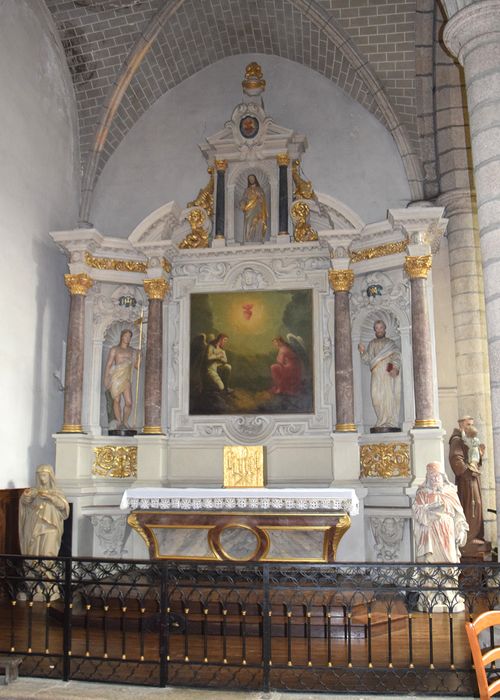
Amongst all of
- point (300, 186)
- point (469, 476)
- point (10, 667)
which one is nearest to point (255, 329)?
point (300, 186)

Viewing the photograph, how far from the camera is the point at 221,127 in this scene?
11602 mm

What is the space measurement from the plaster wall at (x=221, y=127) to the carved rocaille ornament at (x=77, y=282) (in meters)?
1.35

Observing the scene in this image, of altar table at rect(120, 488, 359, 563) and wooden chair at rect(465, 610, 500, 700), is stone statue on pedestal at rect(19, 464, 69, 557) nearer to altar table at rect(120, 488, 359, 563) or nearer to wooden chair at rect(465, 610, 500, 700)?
altar table at rect(120, 488, 359, 563)

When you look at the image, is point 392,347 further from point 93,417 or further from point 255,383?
point 93,417

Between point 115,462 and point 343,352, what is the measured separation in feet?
11.6

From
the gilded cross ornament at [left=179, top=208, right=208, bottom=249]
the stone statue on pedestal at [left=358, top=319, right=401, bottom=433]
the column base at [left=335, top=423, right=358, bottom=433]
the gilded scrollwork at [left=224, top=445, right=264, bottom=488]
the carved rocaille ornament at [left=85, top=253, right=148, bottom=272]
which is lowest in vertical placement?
the gilded scrollwork at [left=224, top=445, right=264, bottom=488]

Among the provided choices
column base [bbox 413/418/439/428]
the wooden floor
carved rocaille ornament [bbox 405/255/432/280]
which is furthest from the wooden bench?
carved rocaille ornament [bbox 405/255/432/280]

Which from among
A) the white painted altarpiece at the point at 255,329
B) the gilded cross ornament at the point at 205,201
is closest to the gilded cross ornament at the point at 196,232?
the white painted altarpiece at the point at 255,329

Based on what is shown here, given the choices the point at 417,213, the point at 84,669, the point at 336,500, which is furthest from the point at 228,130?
the point at 84,669

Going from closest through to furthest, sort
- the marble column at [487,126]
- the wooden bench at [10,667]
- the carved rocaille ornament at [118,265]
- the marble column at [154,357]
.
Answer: the wooden bench at [10,667] → the marble column at [487,126] → the marble column at [154,357] → the carved rocaille ornament at [118,265]

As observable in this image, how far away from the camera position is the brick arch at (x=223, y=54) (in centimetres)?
1083

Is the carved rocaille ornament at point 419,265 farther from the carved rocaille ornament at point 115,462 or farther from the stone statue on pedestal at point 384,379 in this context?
the carved rocaille ornament at point 115,462

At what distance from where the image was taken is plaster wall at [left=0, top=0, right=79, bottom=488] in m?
9.30

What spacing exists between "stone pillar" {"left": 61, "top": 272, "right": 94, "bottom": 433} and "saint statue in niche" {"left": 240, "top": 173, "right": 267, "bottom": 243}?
243 centimetres
